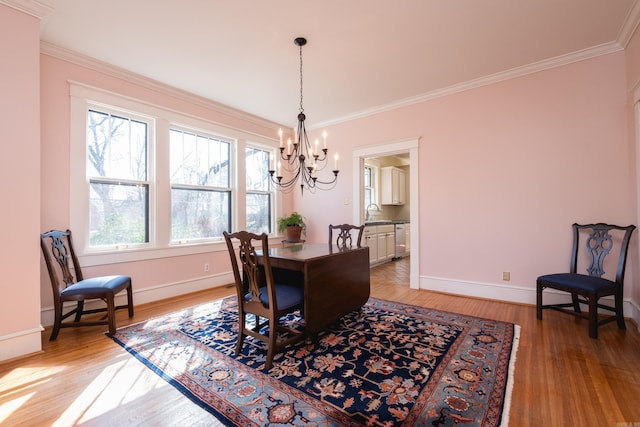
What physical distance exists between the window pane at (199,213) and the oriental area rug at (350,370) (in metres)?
1.35

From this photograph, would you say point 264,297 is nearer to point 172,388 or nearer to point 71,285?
point 172,388

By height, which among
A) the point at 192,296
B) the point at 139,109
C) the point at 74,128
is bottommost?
the point at 192,296

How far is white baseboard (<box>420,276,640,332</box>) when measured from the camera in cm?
271

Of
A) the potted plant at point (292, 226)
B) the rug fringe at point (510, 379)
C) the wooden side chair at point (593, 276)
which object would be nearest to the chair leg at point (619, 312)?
the wooden side chair at point (593, 276)

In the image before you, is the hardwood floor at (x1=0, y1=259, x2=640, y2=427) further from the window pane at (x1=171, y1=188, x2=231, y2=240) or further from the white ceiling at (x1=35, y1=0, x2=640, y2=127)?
the white ceiling at (x1=35, y1=0, x2=640, y2=127)

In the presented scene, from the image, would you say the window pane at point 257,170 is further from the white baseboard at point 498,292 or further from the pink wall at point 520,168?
the white baseboard at point 498,292

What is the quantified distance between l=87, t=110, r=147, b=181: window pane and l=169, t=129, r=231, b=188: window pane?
37 cm

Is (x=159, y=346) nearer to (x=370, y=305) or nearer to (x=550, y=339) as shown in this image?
(x=370, y=305)

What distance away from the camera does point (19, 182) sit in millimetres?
2164

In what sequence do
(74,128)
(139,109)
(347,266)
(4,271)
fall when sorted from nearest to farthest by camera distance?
(4,271)
(347,266)
(74,128)
(139,109)

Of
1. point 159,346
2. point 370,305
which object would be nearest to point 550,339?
point 370,305

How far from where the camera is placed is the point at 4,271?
6.88 ft

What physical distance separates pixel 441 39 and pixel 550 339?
9.14ft

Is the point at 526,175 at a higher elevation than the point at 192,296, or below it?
higher
